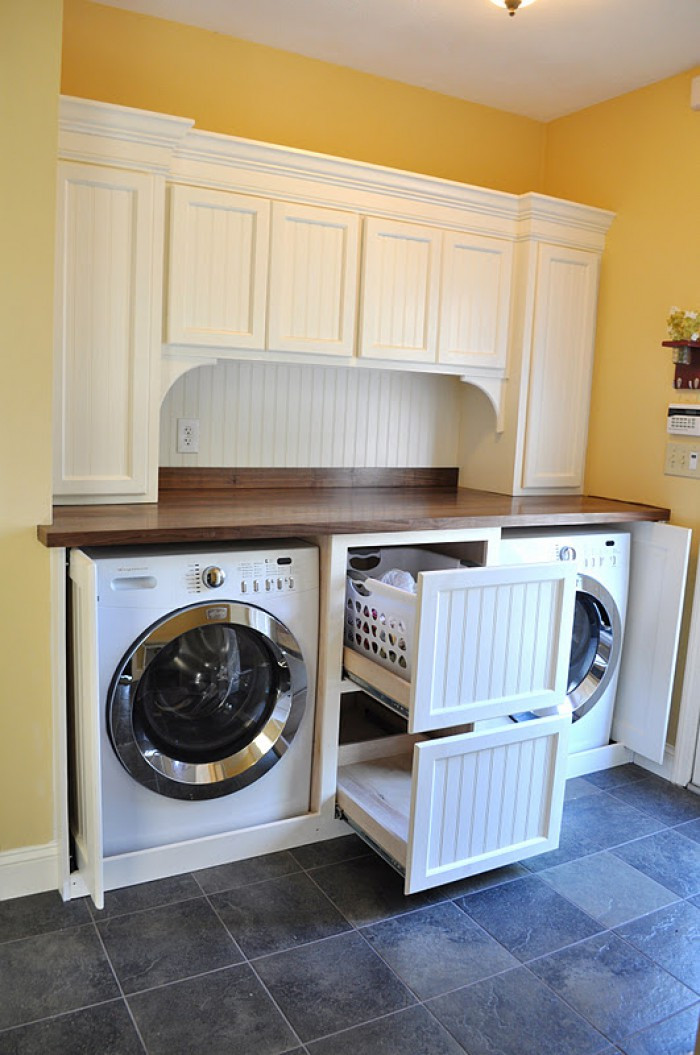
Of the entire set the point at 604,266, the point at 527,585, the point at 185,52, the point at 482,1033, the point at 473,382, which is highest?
the point at 185,52

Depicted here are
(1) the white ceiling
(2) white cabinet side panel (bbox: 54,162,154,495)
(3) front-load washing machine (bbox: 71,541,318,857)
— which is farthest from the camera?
(1) the white ceiling

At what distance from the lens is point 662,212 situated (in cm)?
306

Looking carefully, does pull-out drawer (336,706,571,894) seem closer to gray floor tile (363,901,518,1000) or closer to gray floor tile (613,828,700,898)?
gray floor tile (363,901,518,1000)

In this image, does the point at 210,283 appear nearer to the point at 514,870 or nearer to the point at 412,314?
the point at 412,314

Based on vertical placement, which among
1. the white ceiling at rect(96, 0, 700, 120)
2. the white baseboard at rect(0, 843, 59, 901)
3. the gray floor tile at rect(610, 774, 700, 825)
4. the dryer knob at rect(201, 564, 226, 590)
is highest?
the white ceiling at rect(96, 0, 700, 120)

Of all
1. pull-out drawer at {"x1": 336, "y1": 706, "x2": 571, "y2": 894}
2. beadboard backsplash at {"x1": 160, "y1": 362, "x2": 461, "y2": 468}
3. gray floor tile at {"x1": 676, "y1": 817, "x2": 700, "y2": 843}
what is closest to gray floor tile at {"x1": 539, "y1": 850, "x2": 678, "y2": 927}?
pull-out drawer at {"x1": 336, "y1": 706, "x2": 571, "y2": 894}

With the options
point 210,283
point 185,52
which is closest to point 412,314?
point 210,283

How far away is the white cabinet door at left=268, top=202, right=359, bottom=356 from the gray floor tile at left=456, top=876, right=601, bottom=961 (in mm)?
1713

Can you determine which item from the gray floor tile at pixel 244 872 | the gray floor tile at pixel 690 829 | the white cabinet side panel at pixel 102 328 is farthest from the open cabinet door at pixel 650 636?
the white cabinet side panel at pixel 102 328

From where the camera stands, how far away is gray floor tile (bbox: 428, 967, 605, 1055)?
1.73m

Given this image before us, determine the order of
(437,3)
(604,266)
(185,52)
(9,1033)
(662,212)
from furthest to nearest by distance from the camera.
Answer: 1. (604,266)
2. (662,212)
3. (185,52)
4. (437,3)
5. (9,1033)

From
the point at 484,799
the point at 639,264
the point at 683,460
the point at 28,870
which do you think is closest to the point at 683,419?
the point at 683,460

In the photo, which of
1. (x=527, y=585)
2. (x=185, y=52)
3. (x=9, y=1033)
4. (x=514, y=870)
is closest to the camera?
(x=9, y=1033)

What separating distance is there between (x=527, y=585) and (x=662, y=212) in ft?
5.53
